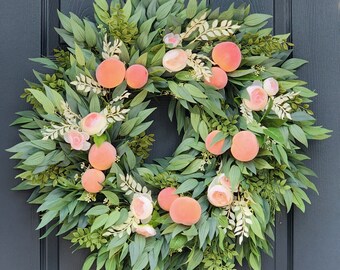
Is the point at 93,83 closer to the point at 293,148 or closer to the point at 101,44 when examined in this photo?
the point at 101,44

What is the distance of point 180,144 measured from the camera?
0.90 metres

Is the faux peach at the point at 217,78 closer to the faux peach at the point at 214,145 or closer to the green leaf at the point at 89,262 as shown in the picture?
the faux peach at the point at 214,145

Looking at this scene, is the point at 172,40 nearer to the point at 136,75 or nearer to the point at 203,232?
the point at 136,75

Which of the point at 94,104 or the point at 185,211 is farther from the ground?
the point at 94,104

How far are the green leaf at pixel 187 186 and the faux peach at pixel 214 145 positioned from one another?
0.07 metres

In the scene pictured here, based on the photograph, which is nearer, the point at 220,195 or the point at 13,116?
the point at 220,195

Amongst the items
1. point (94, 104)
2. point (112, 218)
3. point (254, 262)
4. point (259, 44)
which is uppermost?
point (259, 44)

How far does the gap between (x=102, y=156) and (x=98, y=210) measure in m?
0.10

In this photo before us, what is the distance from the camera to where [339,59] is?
982mm

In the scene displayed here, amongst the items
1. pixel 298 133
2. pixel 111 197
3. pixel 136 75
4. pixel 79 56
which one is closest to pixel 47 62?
pixel 79 56

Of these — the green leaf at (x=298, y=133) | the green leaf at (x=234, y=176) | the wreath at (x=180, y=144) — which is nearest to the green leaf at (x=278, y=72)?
the wreath at (x=180, y=144)

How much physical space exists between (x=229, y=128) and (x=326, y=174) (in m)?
0.27

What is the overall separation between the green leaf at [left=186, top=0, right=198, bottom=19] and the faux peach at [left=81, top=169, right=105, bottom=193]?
352 mm

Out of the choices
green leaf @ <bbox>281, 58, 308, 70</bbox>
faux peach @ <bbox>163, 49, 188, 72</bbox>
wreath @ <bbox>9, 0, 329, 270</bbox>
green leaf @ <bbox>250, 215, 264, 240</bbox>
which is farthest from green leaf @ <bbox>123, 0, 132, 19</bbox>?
green leaf @ <bbox>250, 215, 264, 240</bbox>
